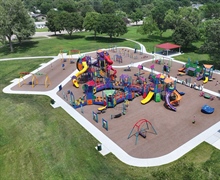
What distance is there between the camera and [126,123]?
25.6 metres

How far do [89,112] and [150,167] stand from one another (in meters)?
11.9

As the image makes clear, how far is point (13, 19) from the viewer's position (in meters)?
55.0

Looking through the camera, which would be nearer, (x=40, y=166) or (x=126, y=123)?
(x=40, y=166)

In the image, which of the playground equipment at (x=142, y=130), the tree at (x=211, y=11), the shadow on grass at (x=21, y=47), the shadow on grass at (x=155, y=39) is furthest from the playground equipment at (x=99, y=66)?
the tree at (x=211, y=11)

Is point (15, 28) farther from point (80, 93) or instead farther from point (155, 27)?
point (155, 27)

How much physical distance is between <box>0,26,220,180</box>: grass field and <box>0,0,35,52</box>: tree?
96.6 ft

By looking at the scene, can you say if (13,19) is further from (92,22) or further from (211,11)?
(211,11)

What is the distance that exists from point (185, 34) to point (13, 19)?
1725 inches

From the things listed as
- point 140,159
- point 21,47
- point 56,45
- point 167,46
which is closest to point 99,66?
point 140,159

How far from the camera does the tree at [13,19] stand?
52.8 metres

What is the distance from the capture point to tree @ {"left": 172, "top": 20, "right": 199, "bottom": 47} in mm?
53594

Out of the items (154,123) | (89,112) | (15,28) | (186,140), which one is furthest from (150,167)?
(15,28)

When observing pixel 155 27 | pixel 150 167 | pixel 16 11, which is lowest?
pixel 150 167

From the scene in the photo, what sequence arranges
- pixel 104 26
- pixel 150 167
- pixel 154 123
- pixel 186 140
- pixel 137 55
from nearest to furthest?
pixel 150 167, pixel 186 140, pixel 154 123, pixel 137 55, pixel 104 26
